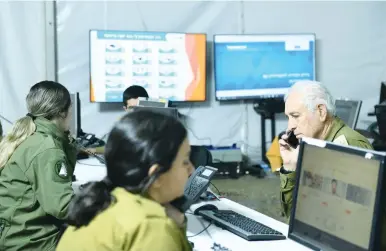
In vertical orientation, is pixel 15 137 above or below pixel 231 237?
above

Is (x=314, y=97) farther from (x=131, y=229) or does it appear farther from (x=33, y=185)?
(x=131, y=229)

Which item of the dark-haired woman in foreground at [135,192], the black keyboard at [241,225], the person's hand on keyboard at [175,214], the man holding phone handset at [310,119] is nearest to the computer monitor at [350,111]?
the man holding phone handset at [310,119]

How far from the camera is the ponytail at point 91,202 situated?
136cm

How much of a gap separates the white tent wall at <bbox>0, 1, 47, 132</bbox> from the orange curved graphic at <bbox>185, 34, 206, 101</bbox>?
1.50 metres

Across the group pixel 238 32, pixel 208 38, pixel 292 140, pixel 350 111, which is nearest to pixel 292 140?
pixel 292 140

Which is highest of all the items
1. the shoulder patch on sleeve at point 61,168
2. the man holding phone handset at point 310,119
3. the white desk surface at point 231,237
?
the man holding phone handset at point 310,119

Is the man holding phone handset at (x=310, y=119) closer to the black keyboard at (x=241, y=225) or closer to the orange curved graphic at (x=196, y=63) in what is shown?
the black keyboard at (x=241, y=225)

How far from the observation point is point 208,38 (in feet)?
20.0

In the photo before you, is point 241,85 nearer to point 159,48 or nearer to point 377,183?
point 159,48

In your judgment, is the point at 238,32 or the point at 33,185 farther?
the point at 238,32

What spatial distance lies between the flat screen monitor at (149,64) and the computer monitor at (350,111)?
58.6 inches

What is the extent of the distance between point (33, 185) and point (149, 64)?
343cm

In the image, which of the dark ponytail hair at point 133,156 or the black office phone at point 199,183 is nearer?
the dark ponytail hair at point 133,156

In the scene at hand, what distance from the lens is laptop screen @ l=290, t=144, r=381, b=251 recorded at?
1.53m
